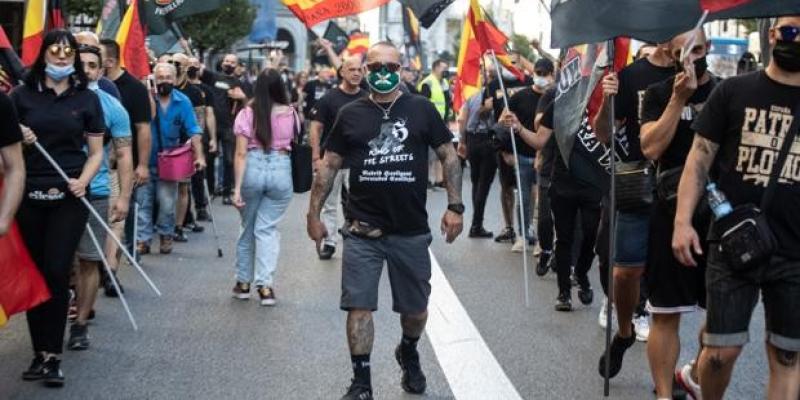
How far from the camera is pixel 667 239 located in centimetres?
670

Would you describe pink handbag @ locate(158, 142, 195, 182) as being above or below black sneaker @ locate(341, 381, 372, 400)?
below

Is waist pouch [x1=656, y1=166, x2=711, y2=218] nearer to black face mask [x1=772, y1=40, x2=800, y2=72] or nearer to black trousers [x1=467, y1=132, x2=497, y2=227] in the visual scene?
black face mask [x1=772, y1=40, x2=800, y2=72]

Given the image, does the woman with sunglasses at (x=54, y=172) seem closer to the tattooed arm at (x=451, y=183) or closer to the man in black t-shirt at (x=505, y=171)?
the tattooed arm at (x=451, y=183)

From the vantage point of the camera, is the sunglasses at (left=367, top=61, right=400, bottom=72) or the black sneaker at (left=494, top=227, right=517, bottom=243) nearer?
the sunglasses at (left=367, top=61, right=400, bottom=72)

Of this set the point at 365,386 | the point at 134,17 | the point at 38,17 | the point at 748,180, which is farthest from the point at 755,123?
the point at 134,17

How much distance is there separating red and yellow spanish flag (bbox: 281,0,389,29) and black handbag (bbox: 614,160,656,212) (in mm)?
6374

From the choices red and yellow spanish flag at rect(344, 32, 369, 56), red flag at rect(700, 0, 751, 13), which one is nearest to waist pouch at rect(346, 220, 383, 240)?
red flag at rect(700, 0, 751, 13)

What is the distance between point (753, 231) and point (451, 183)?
7.09 ft

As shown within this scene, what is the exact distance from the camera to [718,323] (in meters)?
5.86

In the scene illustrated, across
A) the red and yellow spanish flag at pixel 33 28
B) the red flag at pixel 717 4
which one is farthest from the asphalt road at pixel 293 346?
the red flag at pixel 717 4

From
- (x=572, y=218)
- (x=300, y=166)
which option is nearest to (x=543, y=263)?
(x=572, y=218)

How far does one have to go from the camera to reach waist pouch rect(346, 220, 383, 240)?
289 inches

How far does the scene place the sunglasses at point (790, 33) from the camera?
5547 mm

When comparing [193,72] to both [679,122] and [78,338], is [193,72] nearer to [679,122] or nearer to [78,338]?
[78,338]
